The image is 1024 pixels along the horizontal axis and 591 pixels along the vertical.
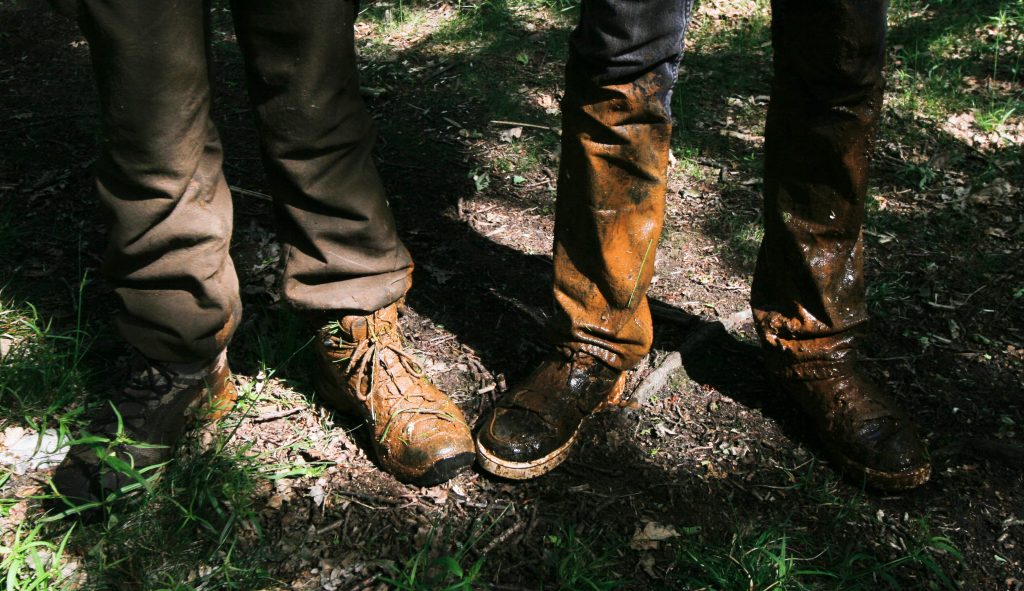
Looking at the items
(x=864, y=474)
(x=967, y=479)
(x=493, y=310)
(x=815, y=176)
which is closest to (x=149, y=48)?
(x=493, y=310)

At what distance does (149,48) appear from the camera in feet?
5.28

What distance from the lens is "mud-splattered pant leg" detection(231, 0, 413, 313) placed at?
1.70m

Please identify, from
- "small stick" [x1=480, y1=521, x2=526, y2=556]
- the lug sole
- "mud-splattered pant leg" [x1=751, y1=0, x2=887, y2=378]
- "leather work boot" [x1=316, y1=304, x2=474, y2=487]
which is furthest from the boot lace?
"mud-splattered pant leg" [x1=751, y1=0, x2=887, y2=378]

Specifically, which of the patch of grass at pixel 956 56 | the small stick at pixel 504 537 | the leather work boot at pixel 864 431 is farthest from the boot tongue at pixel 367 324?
the patch of grass at pixel 956 56

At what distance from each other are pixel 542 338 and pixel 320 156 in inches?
38.6

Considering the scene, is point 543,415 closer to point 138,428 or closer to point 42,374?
point 138,428

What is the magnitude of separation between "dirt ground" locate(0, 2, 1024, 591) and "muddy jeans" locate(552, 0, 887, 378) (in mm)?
283

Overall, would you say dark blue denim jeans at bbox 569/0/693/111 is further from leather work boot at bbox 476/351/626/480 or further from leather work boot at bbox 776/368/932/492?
leather work boot at bbox 776/368/932/492

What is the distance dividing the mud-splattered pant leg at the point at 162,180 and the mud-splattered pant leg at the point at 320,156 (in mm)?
129

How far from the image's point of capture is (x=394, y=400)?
83.1 inches

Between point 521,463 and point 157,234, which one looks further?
point 521,463

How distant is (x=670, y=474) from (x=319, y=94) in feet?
4.17

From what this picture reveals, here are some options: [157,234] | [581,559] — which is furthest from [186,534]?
[581,559]

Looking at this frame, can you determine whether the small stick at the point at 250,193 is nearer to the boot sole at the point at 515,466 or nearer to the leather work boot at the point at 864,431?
the boot sole at the point at 515,466
